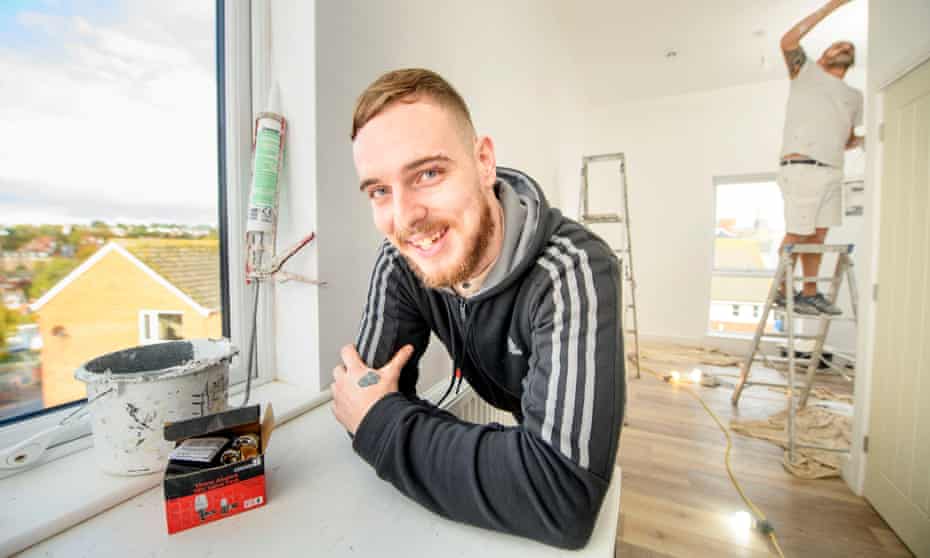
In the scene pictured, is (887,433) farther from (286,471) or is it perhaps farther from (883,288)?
(286,471)

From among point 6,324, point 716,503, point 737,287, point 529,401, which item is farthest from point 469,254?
point 737,287

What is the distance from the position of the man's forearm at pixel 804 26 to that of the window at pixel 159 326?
3.17 m

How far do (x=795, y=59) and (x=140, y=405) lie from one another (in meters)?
3.39

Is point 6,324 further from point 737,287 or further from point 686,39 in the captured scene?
point 737,287

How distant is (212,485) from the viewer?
534mm

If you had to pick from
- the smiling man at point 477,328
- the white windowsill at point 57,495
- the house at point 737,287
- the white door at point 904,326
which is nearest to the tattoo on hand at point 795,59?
the white door at point 904,326

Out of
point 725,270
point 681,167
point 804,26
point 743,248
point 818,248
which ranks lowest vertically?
point 725,270

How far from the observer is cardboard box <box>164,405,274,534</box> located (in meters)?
0.52

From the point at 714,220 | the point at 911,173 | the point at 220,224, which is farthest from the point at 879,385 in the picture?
the point at 714,220

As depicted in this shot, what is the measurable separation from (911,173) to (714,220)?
3.01 meters

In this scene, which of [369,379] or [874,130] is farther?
[874,130]

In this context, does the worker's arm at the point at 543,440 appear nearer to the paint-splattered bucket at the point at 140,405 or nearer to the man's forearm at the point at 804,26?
the paint-splattered bucket at the point at 140,405

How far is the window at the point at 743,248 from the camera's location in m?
3.98

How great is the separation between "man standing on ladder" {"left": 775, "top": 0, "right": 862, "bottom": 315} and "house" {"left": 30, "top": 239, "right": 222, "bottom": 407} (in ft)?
9.27
